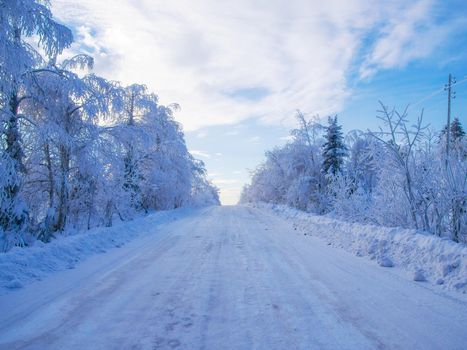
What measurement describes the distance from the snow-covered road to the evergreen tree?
2277 centimetres

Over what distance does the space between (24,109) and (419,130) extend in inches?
522

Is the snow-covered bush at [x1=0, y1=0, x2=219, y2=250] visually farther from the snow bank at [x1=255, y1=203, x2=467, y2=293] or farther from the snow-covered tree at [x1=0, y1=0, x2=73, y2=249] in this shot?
the snow bank at [x1=255, y1=203, x2=467, y2=293]

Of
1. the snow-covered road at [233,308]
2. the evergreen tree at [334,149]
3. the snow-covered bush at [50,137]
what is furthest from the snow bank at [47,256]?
the evergreen tree at [334,149]

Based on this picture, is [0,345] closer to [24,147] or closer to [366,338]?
[366,338]

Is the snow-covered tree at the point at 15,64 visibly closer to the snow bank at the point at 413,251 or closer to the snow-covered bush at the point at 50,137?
the snow-covered bush at the point at 50,137

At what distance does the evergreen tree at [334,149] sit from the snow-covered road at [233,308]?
2277 centimetres

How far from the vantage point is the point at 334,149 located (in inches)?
1174

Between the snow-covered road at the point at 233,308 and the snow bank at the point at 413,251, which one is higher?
the snow bank at the point at 413,251

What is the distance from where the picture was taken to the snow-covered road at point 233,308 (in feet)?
11.7

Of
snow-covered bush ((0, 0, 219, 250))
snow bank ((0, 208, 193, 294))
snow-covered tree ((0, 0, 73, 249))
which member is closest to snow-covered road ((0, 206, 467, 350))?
snow bank ((0, 208, 193, 294))

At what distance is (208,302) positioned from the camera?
15.8ft

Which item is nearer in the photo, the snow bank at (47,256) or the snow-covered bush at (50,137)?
the snow bank at (47,256)

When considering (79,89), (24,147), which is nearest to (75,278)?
(24,147)

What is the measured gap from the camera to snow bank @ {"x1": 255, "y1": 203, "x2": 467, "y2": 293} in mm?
5721
